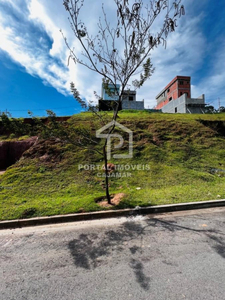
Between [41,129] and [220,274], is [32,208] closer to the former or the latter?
[41,129]

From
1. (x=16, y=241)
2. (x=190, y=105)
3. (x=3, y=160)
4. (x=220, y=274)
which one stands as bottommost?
(x=16, y=241)

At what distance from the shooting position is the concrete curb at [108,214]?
11.4ft

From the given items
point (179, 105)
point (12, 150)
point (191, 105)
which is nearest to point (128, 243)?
point (12, 150)

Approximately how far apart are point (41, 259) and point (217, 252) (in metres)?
2.71

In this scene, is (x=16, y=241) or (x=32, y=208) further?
(x=32, y=208)

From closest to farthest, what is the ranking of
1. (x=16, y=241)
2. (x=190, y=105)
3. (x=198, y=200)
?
1. (x=16, y=241)
2. (x=198, y=200)
3. (x=190, y=105)

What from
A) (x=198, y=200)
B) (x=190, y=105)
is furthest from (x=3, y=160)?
(x=190, y=105)

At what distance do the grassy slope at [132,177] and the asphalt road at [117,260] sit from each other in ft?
2.84

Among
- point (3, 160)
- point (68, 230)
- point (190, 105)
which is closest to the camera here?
point (68, 230)

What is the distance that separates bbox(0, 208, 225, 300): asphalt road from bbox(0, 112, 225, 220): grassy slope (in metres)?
0.87

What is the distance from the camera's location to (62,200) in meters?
4.37

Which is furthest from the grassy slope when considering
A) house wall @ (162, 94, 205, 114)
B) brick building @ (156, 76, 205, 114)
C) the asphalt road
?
brick building @ (156, 76, 205, 114)

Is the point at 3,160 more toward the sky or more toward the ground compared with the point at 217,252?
more toward the sky

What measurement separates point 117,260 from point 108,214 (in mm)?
1497
